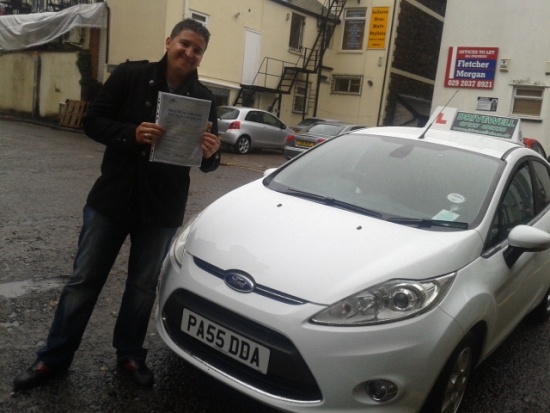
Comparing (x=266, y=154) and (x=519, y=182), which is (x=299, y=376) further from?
(x=266, y=154)

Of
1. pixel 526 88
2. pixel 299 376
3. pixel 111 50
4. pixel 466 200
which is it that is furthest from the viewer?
pixel 111 50

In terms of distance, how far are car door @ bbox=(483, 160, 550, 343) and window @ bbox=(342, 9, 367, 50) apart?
23.2 m

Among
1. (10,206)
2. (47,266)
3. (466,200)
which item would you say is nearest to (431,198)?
(466,200)

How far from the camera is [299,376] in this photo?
97.4 inches

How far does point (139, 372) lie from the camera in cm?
304

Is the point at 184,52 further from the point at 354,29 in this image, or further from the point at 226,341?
the point at 354,29

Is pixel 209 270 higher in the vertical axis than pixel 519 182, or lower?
lower

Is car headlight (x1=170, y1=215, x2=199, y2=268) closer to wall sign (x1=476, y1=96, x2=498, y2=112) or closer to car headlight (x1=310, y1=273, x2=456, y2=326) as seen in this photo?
car headlight (x1=310, y1=273, x2=456, y2=326)

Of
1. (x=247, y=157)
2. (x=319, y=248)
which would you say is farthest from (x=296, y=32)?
(x=319, y=248)

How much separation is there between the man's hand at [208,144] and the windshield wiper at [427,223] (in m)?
1.05

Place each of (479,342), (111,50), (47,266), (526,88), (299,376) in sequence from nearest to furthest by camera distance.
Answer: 1. (299,376)
2. (479,342)
3. (47,266)
4. (526,88)
5. (111,50)

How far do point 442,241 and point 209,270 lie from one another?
119 cm

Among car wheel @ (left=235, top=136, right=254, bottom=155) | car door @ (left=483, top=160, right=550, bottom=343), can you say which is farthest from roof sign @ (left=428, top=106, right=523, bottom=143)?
car wheel @ (left=235, top=136, right=254, bottom=155)

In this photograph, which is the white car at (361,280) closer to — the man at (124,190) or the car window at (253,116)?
the man at (124,190)
